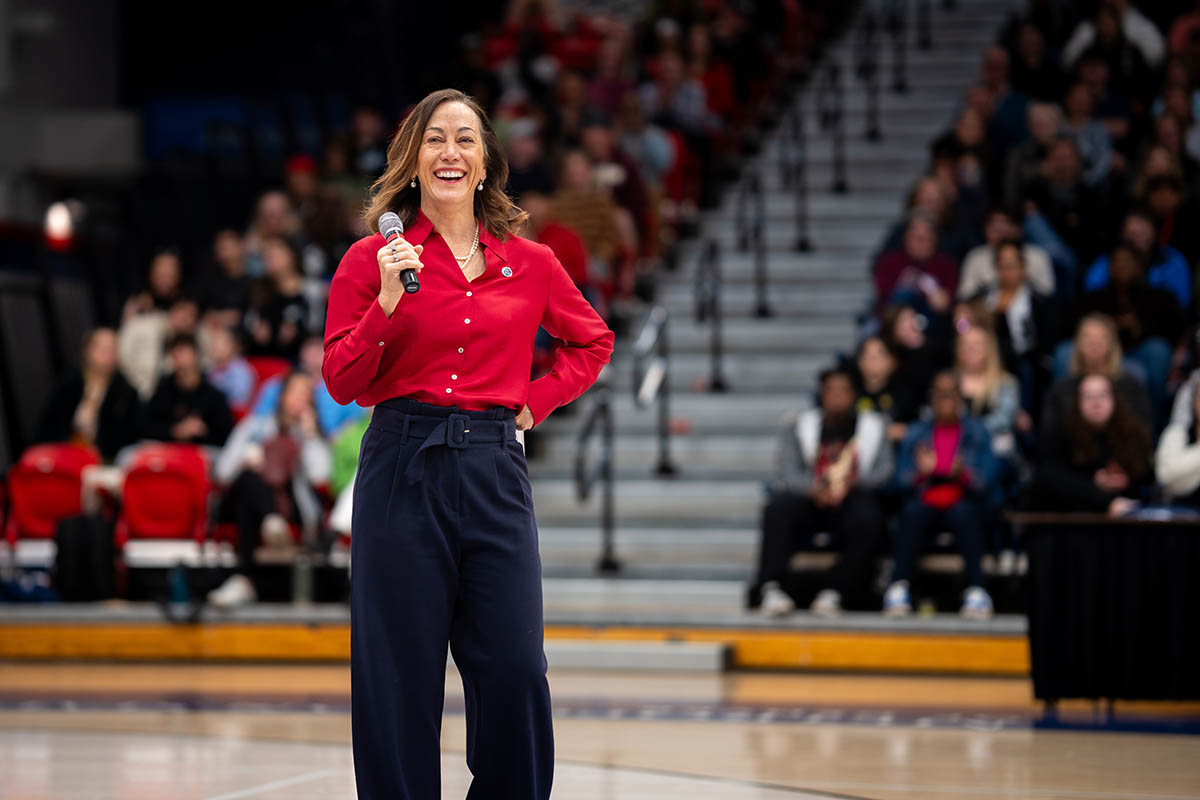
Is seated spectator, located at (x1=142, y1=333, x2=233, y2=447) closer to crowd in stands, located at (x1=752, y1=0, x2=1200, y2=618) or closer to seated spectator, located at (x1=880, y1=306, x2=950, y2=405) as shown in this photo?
crowd in stands, located at (x1=752, y1=0, x2=1200, y2=618)

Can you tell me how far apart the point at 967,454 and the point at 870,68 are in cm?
598

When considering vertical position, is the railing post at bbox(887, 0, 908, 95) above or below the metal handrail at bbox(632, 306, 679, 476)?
above

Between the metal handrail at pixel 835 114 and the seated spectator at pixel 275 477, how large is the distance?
5176mm

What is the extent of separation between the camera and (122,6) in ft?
62.8

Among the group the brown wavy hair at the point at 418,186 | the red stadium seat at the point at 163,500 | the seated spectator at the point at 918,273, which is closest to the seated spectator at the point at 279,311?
the red stadium seat at the point at 163,500

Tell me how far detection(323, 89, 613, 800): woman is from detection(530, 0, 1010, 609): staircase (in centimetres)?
609

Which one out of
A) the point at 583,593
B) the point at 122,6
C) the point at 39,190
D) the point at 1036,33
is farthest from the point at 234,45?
the point at 583,593

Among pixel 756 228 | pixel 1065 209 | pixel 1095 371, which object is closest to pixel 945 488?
pixel 1095 371

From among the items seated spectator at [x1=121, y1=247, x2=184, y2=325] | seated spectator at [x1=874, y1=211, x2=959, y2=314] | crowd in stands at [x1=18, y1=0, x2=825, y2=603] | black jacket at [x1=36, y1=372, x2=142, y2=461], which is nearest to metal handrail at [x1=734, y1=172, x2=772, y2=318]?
crowd in stands at [x1=18, y1=0, x2=825, y2=603]

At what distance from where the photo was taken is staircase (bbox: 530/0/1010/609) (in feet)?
36.9

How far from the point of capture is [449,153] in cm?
414

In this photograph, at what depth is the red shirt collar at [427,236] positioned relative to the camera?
422 cm

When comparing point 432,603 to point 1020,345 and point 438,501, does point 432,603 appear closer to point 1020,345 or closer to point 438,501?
point 438,501

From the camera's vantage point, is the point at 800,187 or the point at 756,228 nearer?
the point at 756,228
